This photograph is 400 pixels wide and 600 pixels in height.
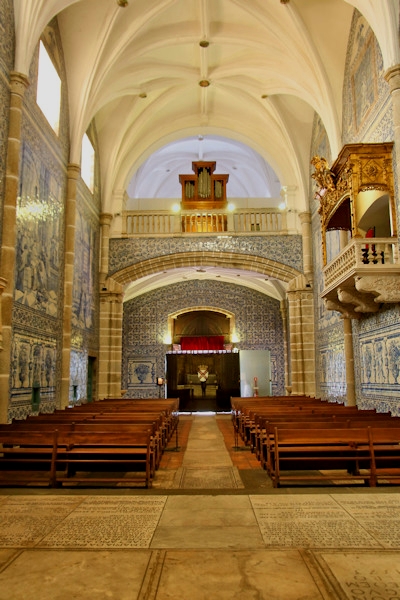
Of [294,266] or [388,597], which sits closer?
[388,597]

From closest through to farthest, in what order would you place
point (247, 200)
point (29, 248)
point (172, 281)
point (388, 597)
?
point (388, 597), point (29, 248), point (247, 200), point (172, 281)

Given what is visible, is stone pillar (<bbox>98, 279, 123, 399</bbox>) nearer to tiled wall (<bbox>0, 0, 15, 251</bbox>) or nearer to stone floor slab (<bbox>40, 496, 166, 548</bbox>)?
tiled wall (<bbox>0, 0, 15, 251</bbox>)

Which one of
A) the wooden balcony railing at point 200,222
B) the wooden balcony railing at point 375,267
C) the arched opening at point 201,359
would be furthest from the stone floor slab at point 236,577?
the arched opening at point 201,359

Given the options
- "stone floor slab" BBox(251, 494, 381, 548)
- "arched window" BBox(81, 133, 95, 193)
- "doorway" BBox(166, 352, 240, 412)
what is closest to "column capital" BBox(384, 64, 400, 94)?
"stone floor slab" BBox(251, 494, 381, 548)

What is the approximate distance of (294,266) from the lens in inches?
658

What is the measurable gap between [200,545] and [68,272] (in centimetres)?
975

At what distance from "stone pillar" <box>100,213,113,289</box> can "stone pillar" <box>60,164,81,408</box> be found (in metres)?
3.68

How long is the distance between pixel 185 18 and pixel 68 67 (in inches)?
135

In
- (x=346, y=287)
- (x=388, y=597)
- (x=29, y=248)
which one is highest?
(x=29, y=248)

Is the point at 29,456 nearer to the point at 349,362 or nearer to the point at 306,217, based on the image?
the point at 349,362

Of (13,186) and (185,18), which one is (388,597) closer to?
(13,186)

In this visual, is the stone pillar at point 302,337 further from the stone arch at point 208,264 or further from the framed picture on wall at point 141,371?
the framed picture on wall at point 141,371

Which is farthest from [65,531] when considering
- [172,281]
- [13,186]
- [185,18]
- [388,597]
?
[172,281]

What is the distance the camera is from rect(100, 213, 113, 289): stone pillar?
16656mm
